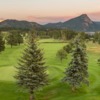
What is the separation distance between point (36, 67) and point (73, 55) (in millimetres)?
8147

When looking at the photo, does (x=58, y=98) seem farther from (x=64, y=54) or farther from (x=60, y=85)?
(x=64, y=54)

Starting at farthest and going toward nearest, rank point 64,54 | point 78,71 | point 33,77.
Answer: point 64,54, point 78,71, point 33,77

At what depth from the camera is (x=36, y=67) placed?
166 feet

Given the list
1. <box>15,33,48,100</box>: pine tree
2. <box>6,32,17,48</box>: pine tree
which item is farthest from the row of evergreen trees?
<box>6,32,17,48</box>: pine tree

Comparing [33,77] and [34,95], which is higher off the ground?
[33,77]

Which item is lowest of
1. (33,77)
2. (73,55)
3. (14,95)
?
(14,95)

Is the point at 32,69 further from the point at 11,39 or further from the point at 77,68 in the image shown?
the point at 11,39

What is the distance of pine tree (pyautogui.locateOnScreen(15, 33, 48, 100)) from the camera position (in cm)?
4962

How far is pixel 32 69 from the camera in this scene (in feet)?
165

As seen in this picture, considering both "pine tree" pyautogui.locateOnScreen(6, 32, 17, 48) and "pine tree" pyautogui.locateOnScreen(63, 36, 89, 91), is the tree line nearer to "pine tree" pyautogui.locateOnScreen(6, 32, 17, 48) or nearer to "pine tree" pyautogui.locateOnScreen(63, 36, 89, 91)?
"pine tree" pyautogui.locateOnScreen(63, 36, 89, 91)

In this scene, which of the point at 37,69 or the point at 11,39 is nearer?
the point at 37,69

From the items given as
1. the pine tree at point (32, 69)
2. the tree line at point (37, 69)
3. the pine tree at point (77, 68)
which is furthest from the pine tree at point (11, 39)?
the pine tree at point (32, 69)

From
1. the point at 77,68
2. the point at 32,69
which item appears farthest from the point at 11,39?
the point at 32,69

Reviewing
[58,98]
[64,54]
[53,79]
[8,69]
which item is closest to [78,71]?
[58,98]
